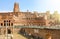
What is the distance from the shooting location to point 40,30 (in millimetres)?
29109

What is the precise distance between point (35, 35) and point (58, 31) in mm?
5882

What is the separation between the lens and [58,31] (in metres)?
25.1

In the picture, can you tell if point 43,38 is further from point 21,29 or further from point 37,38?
point 21,29

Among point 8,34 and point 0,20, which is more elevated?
point 0,20

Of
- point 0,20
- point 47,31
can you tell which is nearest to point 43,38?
point 47,31

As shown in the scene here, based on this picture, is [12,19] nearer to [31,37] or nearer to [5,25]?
[5,25]

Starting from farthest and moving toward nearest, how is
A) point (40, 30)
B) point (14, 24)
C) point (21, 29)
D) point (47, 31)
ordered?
point (14, 24)
point (21, 29)
point (40, 30)
point (47, 31)

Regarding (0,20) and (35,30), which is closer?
(35,30)

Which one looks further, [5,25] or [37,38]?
[5,25]

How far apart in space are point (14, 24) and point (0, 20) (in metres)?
3.23

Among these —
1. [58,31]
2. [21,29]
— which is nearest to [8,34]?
[21,29]

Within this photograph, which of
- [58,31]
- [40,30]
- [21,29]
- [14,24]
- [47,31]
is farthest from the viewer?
[14,24]

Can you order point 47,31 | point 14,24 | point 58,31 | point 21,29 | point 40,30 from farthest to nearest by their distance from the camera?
point 14,24 < point 21,29 < point 40,30 < point 47,31 < point 58,31

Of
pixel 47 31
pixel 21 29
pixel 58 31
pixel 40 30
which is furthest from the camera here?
pixel 21 29
